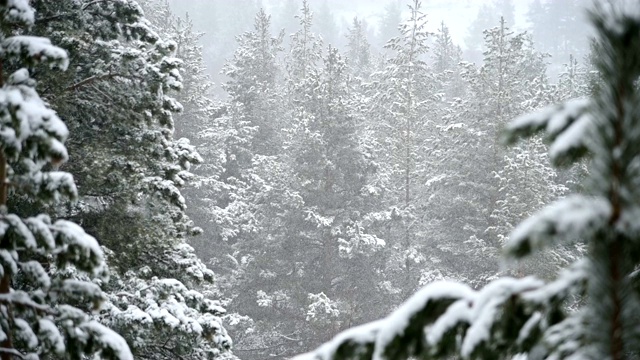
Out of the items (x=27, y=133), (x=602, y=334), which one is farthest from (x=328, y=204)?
(x=602, y=334)

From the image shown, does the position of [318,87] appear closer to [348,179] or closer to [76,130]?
[348,179]

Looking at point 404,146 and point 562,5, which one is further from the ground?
point 562,5

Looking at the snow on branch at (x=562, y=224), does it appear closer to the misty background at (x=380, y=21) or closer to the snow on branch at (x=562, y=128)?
the snow on branch at (x=562, y=128)

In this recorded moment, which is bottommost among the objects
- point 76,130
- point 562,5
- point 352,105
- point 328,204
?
point 76,130

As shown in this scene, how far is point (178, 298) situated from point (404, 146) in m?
18.9

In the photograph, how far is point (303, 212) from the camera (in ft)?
→ 74.2

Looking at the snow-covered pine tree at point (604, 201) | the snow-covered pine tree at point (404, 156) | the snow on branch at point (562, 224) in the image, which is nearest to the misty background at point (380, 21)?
the snow-covered pine tree at point (404, 156)

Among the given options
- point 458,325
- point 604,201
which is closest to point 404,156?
point 458,325

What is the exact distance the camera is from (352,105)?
24.4 meters

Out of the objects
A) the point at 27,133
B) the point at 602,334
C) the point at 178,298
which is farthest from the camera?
the point at 178,298

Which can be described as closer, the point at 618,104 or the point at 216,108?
the point at 618,104

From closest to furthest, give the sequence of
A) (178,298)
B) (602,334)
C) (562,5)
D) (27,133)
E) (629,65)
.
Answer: (629,65)
(602,334)
(27,133)
(178,298)
(562,5)

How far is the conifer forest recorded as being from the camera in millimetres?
1752

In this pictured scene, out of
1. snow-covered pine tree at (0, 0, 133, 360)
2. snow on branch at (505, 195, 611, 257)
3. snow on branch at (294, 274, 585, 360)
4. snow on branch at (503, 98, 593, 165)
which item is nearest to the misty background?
snow-covered pine tree at (0, 0, 133, 360)
